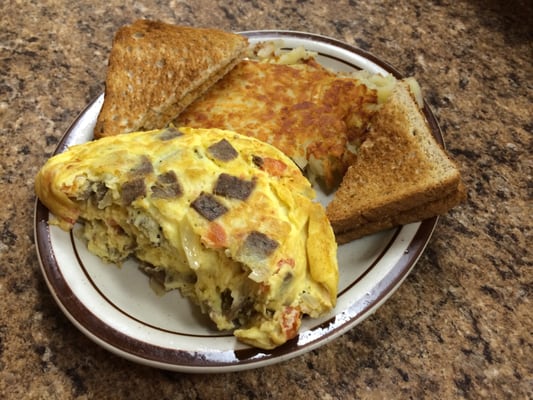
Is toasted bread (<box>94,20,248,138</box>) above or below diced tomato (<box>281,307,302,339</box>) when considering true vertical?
above

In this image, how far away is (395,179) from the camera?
6.34 feet

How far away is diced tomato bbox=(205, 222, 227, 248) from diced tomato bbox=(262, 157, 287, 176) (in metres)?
0.28

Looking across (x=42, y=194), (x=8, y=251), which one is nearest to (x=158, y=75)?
→ (x=42, y=194)

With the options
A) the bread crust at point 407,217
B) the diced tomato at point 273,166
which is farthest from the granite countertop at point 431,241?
the diced tomato at point 273,166

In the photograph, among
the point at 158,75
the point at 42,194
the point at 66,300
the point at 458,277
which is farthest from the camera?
the point at 158,75

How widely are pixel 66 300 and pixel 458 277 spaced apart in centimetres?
133

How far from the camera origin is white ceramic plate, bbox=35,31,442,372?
1.47m

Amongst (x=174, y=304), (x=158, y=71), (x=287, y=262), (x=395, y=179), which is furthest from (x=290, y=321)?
(x=158, y=71)

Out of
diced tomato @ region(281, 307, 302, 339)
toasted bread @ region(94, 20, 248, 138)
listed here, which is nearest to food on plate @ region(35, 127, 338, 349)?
diced tomato @ region(281, 307, 302, 339)

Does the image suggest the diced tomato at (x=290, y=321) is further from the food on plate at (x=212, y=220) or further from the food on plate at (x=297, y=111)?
the food on plate at (x=297, y=111)

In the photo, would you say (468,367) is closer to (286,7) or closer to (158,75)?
(158,75)

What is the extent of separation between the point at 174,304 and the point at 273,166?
0.56 metres

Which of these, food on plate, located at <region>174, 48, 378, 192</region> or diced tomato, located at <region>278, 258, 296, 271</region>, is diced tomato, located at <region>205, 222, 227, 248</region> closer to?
diced tomato, located at <region>278, 258, 296, 271</region>

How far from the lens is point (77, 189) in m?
1.64
